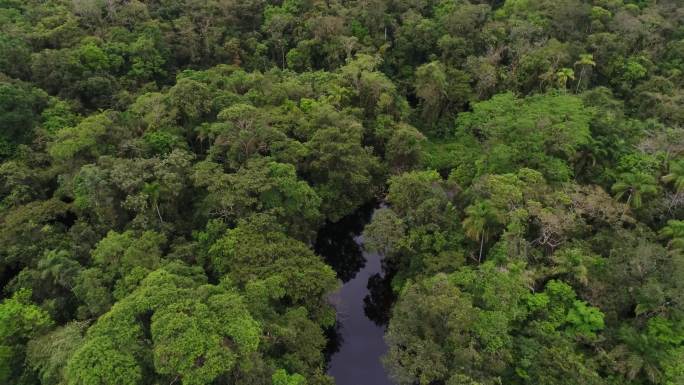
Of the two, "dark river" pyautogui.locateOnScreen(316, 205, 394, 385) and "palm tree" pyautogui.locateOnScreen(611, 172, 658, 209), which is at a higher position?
"palm tree" pyautogui.locateOnScreen(611, 172, 658, 209)

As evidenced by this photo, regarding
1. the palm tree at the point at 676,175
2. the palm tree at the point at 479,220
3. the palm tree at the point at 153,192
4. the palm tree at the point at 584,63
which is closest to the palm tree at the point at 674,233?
the palm tree at the point at 676,175

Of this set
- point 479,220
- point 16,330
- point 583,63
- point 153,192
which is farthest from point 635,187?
point 16,330

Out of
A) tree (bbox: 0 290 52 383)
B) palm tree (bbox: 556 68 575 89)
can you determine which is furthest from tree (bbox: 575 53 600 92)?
tree (bbox: 0 290 52 383)

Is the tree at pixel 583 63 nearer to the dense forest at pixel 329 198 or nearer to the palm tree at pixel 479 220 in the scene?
the dense forest at pixel 329 198

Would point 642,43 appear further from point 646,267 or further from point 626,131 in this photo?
point 646,267

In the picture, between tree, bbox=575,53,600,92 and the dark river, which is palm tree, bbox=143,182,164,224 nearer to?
the dark river

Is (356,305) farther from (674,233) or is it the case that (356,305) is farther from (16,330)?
(674,233)

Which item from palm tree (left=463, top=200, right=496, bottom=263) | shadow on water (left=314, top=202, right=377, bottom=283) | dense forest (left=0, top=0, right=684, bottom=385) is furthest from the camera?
shadow on water (left=314, top=202, right=377, bottom=283)
